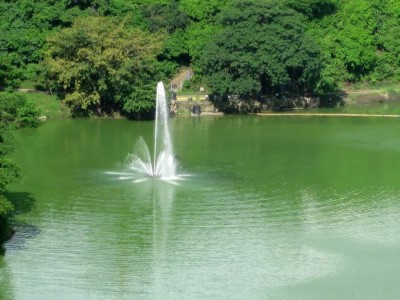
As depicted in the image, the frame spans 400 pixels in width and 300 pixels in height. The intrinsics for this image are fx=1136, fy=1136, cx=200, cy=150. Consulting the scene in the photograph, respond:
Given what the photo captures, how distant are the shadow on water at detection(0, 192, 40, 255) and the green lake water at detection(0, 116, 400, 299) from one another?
3.3 inches

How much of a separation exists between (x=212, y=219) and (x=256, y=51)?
21333 millimetres

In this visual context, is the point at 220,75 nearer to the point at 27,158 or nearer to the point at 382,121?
the point at 382,121

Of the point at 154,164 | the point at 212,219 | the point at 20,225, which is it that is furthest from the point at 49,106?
the point at 212,219

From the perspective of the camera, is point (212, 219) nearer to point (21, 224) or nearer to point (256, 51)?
point (21, 224)

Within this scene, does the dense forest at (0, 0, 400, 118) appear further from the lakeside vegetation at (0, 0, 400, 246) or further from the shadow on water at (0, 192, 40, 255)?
the shadow on water at (0, 192, 40, 255)

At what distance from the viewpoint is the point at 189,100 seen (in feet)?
178

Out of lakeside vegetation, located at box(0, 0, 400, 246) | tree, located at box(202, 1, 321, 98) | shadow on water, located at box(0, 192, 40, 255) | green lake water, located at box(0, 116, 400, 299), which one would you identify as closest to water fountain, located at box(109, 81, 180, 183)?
green lake water, located at box(0, 116, 400, 299)

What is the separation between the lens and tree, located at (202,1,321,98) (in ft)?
174

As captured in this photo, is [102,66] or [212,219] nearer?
[212,219]

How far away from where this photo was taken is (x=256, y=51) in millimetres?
53594

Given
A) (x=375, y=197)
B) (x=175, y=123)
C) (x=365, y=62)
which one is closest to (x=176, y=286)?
(x=375, y=197)

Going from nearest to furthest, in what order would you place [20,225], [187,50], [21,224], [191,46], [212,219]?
[20,225] < [21,224] < [212,219] < [191,46] < [187,50]

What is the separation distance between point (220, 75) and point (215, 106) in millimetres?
1641

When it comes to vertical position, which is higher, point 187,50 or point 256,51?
point 187,50
